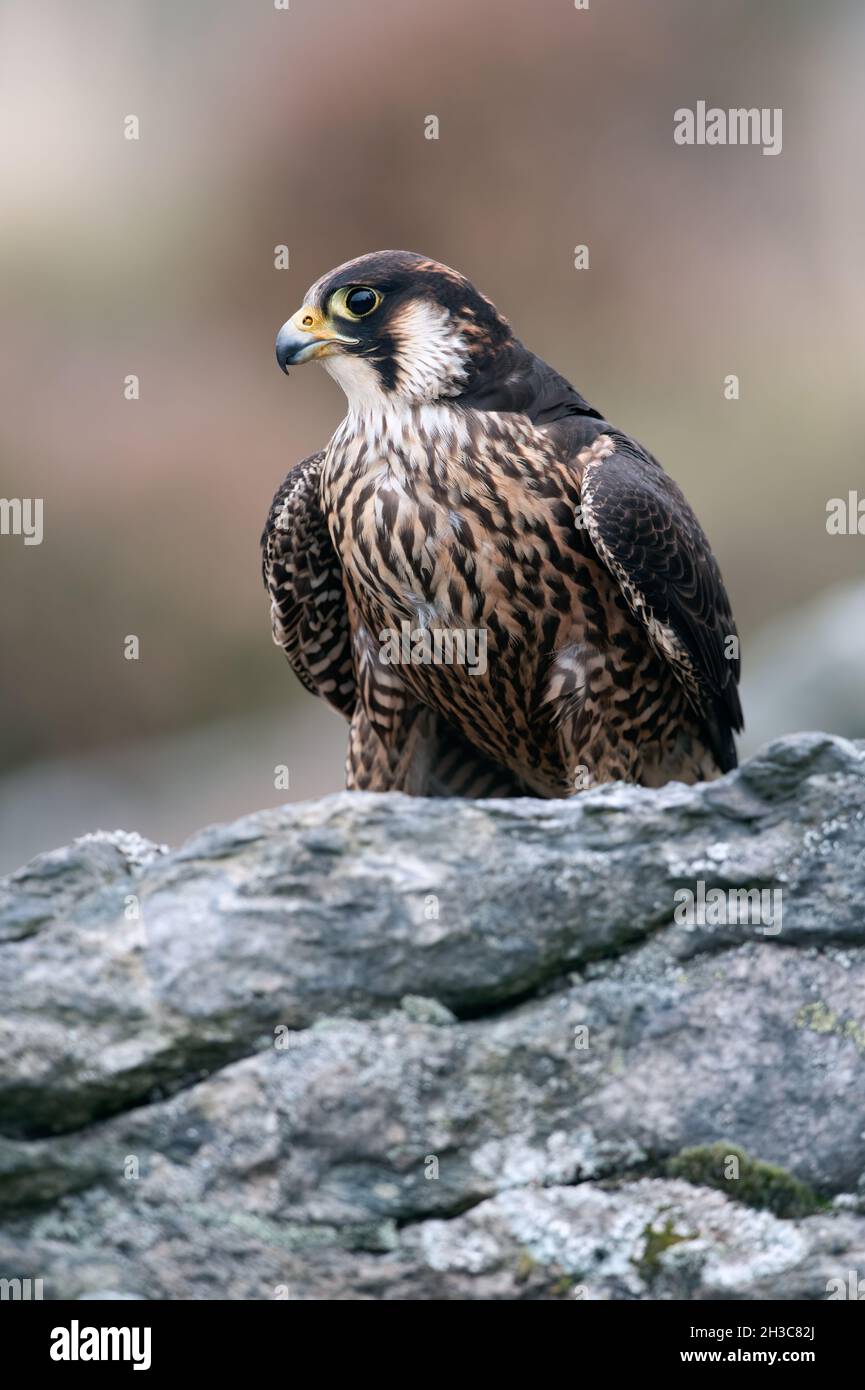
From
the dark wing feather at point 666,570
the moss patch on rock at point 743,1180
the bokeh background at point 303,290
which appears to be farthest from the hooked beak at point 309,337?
the bokeh background at point 303,290

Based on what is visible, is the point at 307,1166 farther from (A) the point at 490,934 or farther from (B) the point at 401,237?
(B) the point at 401,237

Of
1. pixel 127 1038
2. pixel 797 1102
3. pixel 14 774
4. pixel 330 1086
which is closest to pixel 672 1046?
pixel 797 1102

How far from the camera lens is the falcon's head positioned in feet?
13.0

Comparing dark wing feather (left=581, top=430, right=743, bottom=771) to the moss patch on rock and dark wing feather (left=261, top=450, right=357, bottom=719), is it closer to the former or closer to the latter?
dark wing feather (left=261, top=450, right=357, bottom=719)

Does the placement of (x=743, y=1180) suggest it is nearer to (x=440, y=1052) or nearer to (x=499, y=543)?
(x=440, y=1052)

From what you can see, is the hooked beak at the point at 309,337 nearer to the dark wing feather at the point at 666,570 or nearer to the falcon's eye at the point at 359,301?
the falcon's eye at the point at 359,301

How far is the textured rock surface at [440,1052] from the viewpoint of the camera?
2.58 m

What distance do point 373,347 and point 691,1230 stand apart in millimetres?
2256

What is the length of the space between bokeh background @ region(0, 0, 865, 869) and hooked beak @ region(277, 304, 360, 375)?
5.12 m

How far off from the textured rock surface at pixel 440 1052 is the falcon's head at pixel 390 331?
143cm

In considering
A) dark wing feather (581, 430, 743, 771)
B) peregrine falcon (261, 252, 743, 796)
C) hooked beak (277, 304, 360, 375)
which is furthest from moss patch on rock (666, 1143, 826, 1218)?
hooked beak (277, 304, 360, 375)

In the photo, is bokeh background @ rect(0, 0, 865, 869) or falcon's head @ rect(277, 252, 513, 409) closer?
falcon's head @ rect(277, 252, 513, 409)

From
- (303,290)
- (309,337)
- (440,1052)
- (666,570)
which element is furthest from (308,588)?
(303,290)

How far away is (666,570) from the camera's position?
396 centimetres
